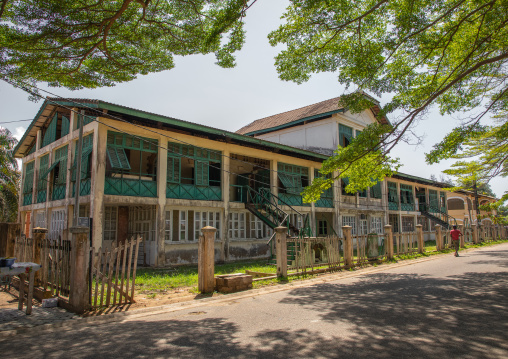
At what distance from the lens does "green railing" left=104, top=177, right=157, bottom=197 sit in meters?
13.7

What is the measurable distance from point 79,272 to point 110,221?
10.3 m

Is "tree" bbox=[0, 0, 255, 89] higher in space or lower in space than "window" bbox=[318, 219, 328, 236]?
higher

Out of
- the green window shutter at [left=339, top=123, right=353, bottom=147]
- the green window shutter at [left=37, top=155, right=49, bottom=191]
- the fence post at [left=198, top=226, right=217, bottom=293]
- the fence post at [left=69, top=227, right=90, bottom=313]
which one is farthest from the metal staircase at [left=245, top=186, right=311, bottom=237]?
the green window shutter at [left=37, top=155, right=49, bottom=191]

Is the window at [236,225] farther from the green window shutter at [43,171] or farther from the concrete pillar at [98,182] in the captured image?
the green window shutter at [43,171]

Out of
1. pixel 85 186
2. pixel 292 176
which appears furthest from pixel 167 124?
pixel 292 176

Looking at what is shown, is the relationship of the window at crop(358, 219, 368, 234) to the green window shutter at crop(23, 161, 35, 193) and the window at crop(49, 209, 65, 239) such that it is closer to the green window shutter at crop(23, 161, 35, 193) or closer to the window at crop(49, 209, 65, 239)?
the window at crop(49, 209, 65, 239)

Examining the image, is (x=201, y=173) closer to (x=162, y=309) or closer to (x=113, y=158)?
(x=113, y=158)

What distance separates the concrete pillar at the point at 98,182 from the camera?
42.2 ft

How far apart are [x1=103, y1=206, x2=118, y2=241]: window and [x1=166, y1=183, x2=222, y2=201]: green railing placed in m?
3.47

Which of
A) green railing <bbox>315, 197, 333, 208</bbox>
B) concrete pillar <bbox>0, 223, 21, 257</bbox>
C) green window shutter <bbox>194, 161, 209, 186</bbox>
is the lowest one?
concrete pillar <bbox>0, 223, 21, 257</bbox>

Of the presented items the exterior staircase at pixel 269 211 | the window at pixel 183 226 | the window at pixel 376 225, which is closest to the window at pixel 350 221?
the window at pixel 376 225

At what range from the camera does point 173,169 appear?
50.7ft

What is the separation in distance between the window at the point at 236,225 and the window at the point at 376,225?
13.1m

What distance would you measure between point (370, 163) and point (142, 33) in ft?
26.4
